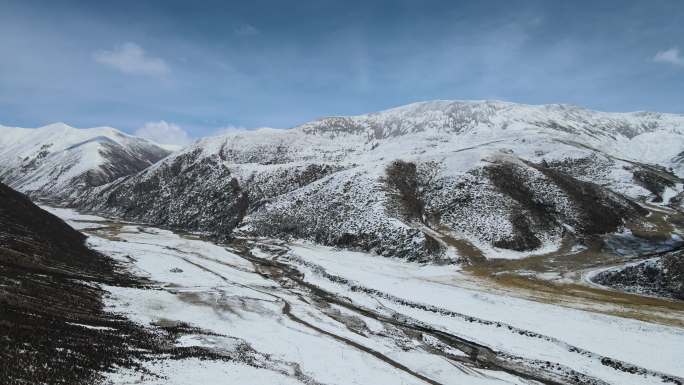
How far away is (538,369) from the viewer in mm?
35125

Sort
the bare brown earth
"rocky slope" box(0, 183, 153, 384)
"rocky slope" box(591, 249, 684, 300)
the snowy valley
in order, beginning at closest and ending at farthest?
"rocky slope" box(0, 183, 153, 384) < the snowy valley < the bare brown earth < "rocky slope" box(591, 249, 684, 300)

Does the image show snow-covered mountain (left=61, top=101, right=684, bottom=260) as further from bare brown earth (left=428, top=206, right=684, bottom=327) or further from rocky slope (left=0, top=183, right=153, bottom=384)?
rocky slope (left=0, top=183, right=153, bottom=384)

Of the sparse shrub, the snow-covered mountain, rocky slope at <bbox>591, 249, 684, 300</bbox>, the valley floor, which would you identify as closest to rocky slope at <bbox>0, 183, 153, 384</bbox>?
the valley floor

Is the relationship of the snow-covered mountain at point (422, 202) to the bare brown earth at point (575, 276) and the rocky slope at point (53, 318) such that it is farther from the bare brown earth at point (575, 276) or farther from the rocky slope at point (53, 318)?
the rocky slope at point (53, 318)

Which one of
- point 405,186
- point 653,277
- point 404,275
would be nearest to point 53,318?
point 404,275

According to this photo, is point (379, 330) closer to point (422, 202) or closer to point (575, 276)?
point (575, 276)

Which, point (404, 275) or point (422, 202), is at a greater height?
point (422, 202)

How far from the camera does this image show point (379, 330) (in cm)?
4381

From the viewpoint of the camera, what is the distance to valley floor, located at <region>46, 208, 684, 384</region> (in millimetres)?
31828

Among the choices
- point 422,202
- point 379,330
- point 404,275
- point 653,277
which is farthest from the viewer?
point 422,202

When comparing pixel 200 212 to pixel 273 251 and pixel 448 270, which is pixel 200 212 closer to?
pixel 273 251

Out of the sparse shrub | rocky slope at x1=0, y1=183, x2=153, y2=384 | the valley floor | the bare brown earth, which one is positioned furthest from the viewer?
the sparse shrub

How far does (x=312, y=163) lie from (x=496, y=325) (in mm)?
116106

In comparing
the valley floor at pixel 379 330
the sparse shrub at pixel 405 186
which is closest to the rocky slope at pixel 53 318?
the valley floor at pixel 379 330
